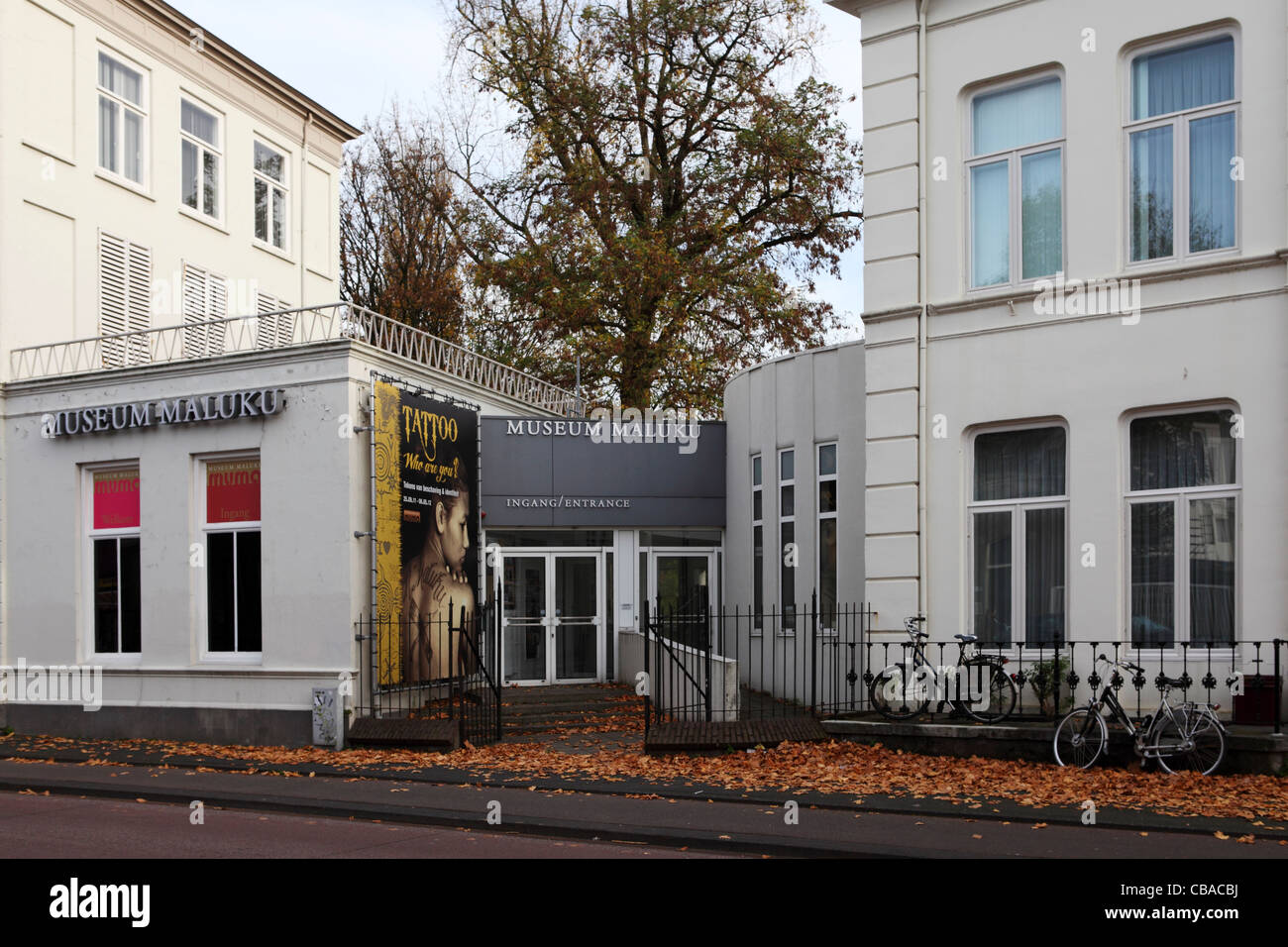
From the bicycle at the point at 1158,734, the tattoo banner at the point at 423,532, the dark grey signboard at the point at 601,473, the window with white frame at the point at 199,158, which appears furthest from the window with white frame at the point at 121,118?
the bicycle at the point at 1158,734

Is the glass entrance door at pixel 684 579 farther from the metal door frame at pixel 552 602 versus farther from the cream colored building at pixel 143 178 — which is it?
the cream colored building at pixel 143 178

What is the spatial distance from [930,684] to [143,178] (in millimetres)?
15706

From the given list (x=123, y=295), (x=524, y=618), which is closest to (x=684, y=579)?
(x=524, y=618)

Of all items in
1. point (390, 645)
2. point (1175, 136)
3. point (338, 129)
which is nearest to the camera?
point (1175, 136)

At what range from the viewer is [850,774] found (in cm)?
1273

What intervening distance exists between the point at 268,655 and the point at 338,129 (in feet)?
47.0

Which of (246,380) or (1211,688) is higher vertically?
(246,380)

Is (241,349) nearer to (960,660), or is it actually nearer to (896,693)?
(896,693)

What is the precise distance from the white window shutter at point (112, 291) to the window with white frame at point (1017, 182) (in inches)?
534

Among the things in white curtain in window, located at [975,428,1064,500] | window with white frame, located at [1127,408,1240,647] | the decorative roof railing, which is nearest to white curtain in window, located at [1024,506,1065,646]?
white curtain in window, located at [975,428,1064,500]

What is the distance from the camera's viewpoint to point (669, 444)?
71.1 ft
